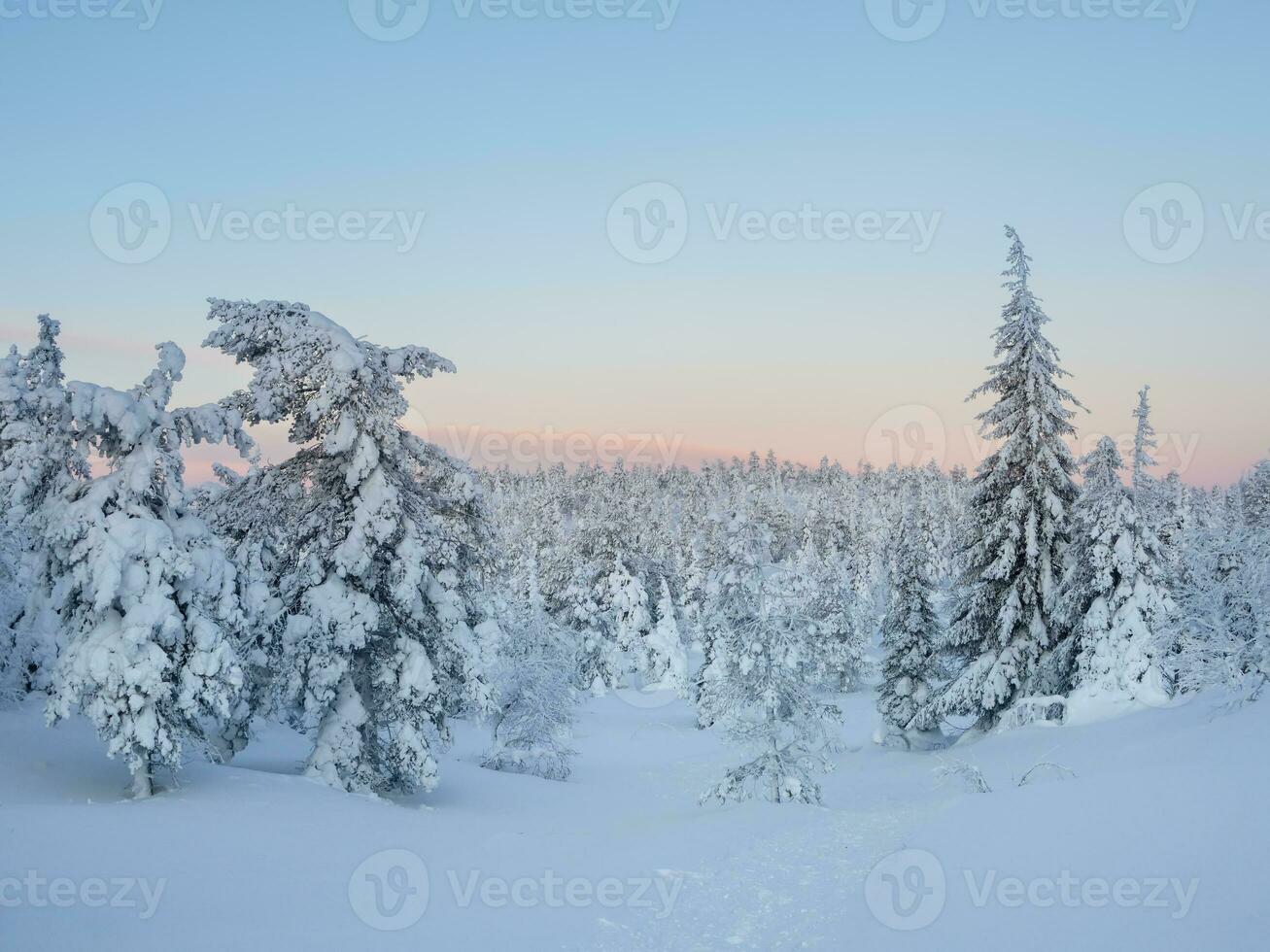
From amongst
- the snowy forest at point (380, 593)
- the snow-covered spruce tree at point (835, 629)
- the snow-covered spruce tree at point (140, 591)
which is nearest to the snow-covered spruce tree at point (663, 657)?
the snow-covered spruce tree at point (835, 629)

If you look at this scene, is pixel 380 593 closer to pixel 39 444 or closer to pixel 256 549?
pixel 256 549

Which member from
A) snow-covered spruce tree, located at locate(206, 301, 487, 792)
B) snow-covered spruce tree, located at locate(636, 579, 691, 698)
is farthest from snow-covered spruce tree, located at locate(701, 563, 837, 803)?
snow-covered spruce tree, located at locate(636, 579, 691, 698)

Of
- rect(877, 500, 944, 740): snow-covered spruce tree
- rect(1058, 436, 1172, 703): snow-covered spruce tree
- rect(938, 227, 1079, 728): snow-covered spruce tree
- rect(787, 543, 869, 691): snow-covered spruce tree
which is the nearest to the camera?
rect(1058, 436, 1172, 703): snow-covered spruce tree

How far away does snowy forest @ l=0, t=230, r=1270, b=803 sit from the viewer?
1294cm

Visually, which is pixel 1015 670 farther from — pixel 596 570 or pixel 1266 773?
pixel 596 570

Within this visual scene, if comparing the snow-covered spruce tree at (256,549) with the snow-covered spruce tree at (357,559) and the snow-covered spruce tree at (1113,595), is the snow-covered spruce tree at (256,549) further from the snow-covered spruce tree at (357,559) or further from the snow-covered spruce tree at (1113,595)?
the snow-covered spruce tree at (1113,595)

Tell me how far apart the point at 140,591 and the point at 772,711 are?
1271 cm

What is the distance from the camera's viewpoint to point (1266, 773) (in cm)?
1057

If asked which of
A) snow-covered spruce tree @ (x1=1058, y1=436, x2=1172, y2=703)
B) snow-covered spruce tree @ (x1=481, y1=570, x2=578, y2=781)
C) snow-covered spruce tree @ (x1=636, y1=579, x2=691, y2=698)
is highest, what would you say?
snow-covered spruce tree @ (x1=1058, y1=436, x2=1172, y2=703)

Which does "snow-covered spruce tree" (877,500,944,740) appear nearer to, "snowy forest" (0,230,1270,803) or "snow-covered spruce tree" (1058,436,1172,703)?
"snowy forest" (0,230,1270,803)

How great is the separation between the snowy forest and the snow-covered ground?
129 centimetres

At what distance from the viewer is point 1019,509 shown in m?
24.5

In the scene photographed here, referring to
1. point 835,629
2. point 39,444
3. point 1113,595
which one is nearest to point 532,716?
point 39,444

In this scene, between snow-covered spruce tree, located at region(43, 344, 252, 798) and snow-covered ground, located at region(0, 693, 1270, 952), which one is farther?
snow-covered spruce tree, located at region(43, 344, 252, 798)
